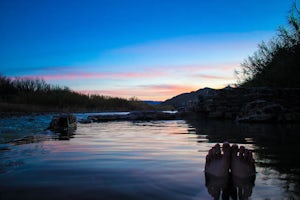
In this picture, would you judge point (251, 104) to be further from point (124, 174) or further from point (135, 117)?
point (124, 174)

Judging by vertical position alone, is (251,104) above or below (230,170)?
above

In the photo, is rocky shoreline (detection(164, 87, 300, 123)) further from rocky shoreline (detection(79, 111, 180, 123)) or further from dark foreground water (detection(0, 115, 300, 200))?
dark foreground water (detection(0, 115, 300, 200))

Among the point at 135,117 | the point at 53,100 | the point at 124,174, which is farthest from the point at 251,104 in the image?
the point at 53,100

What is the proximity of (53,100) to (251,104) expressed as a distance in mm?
22189

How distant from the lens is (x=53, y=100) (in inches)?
1172

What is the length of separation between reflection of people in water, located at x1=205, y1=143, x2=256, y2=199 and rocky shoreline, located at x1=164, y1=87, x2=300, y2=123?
383 inches

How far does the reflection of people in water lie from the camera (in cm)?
250

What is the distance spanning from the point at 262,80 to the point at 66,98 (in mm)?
20288

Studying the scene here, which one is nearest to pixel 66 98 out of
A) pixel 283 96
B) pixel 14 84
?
pixel 14 84

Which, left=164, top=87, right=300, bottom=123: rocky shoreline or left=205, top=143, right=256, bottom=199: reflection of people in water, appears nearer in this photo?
left=205, top=143, right=256, bottom=199: reflection of people in water

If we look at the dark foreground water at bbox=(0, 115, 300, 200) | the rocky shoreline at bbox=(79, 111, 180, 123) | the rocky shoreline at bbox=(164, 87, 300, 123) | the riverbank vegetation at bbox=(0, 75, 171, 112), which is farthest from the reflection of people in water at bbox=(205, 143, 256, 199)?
the riverbank vegetation at bbox=(0, 75, 171, 112)

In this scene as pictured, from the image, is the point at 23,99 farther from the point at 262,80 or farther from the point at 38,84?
the point at 262,80

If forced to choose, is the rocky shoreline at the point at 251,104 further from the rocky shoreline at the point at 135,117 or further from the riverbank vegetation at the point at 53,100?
the riverbank vegetation at the point at 53,100

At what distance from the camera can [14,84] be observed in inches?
1321
